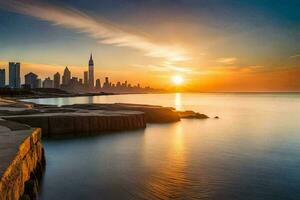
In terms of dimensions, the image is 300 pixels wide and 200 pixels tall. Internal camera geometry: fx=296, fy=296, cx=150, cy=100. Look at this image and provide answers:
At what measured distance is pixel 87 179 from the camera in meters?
19.0

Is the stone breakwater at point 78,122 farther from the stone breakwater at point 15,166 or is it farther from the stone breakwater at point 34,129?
the stone breakwater at point 15,166

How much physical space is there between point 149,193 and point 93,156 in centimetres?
1132

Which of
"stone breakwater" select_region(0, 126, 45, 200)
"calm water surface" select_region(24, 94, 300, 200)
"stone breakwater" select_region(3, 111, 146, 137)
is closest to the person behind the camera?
"stone breakwater" select_region(0, 126, 45, 200)

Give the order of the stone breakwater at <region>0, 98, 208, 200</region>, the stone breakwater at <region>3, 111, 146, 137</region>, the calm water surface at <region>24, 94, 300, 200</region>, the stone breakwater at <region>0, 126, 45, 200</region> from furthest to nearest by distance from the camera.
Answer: the stone breakwater at <region>3, 111, 146, 137</region>, the calm water surface at <region>24, 94, 300, 200</region>, the stone breakwater at <region>0, 98, 208, 200</region>, the stone breakwater at <region>0, 126, 45, 200</region>

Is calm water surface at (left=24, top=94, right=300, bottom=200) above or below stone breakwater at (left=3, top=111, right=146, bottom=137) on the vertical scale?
below

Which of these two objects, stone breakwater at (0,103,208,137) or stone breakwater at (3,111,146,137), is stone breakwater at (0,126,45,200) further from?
stone breakwater at (0,103,208,137)

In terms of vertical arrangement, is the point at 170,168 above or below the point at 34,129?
below

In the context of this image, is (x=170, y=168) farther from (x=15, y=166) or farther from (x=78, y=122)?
Answer: (x=78, y=122)

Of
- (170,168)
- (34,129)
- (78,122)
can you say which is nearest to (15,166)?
(34,129)

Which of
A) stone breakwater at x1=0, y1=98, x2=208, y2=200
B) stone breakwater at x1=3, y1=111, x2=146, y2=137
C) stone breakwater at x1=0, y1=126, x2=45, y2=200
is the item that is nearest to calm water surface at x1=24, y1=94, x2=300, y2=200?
stone breakwater at x1=0, y1=98, x2=208, y2=200

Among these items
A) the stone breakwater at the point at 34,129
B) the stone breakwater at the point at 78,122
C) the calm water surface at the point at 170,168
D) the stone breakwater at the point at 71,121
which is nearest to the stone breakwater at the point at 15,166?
the stone breakwater at the point at 34,129

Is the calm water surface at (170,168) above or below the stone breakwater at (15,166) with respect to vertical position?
below

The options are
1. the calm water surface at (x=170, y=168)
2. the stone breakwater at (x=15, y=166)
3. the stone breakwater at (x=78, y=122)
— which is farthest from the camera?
the stone breakwater at (x=78, y=122)

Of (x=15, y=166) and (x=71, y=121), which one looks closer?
(x=15, y=166)
